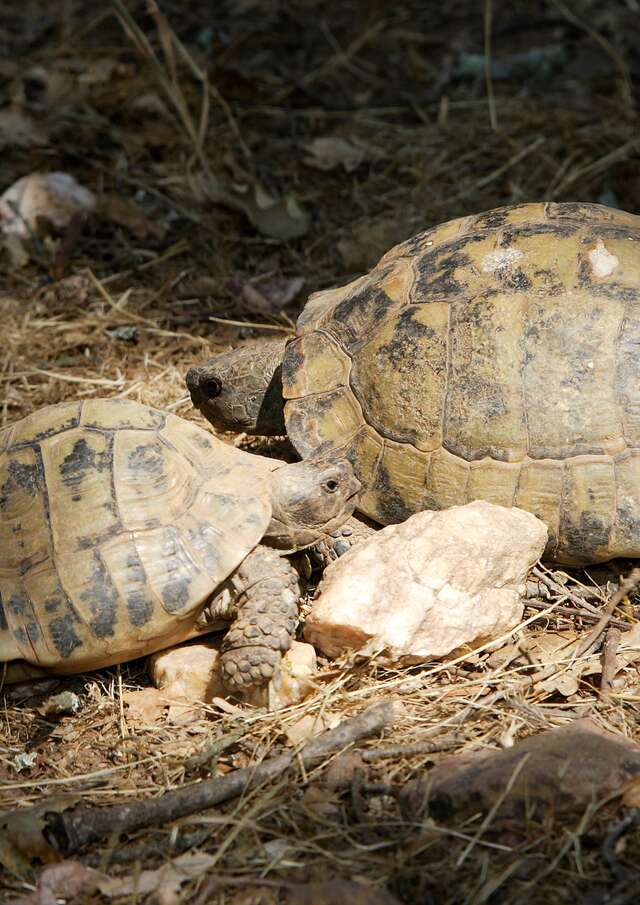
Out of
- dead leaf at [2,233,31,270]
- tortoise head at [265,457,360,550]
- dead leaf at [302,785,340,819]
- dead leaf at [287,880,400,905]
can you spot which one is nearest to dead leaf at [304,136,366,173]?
dead leaf at [2,233,31,270]

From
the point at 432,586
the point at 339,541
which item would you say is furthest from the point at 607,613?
the point at 339,541

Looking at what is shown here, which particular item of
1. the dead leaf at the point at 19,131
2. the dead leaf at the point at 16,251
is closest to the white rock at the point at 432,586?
the dead leaf at the point at 16,251

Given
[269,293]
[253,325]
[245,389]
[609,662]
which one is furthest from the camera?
[269,293]

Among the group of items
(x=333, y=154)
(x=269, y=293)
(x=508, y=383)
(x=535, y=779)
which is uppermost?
(x=333, y=154)

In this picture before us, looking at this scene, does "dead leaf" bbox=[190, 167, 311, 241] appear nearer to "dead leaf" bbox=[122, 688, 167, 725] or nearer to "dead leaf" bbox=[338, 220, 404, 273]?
"dead leaf" bbox=[338, 220, 404, 273]

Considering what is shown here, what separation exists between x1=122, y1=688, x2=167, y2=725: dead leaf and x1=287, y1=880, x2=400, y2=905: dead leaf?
1096 millimetres

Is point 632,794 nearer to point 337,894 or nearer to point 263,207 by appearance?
point 337,894

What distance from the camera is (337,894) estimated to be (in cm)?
260

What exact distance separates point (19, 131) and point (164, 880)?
6.03 meters

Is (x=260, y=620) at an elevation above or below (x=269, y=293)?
below

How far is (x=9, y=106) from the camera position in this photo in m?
7.62

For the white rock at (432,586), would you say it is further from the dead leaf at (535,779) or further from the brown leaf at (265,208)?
the brown leaf at (265,208)

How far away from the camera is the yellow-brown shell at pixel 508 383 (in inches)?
152

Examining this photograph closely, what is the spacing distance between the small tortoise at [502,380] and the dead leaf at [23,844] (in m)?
1.82
